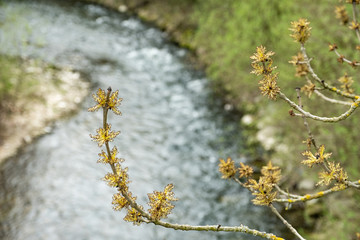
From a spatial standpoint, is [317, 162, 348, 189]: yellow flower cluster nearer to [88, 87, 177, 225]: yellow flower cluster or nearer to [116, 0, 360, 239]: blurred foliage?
[88, 87, 177, 225]: yellow flower cluster

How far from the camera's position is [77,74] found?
11641 millimetres

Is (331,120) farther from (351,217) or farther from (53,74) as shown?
(53,74)

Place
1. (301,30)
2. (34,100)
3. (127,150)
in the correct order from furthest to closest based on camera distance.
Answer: (34,100) < (127,150) < (301,30)

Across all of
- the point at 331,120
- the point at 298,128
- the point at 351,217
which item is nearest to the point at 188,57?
the point at 298,128

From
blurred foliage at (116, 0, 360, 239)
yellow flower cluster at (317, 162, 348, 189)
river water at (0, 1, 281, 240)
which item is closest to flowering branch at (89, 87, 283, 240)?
yellow flower cluster at (317, 162, 348, 189)

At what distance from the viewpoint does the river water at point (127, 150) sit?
22.5 ft

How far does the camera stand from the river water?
22.5 ft

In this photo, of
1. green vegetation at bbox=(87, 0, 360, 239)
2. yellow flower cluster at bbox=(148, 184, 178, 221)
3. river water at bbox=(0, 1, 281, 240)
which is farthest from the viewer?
green vegetation at bbox=(87, 0, 360, 239)

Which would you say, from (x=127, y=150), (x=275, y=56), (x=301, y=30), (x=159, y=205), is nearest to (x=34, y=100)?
(x=127, y=150)

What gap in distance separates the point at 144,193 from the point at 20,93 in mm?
4993

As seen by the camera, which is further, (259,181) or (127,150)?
(127,150)

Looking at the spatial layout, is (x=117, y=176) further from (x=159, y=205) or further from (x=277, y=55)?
(x=277, y=55)

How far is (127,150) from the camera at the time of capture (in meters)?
8.77

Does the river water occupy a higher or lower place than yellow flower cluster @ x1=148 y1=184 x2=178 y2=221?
higher
